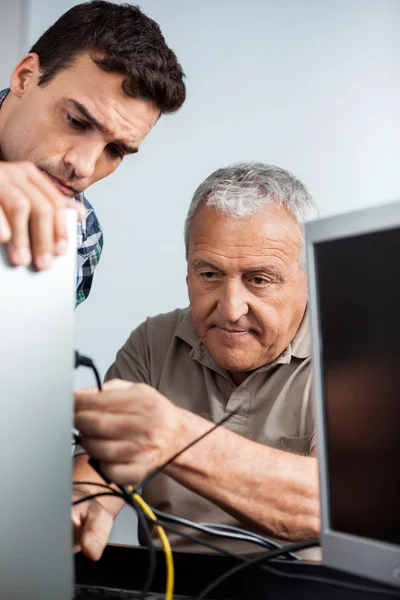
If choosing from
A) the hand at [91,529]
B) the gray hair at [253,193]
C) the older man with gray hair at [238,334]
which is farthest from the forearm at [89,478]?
the gray hair at [253,193]

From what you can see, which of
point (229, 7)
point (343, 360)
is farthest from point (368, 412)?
point (229, 7)

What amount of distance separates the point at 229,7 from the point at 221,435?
208 centimetres

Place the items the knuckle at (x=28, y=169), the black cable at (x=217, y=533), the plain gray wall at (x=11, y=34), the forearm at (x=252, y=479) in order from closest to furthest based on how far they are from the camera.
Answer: the knuckle at (x=28, y=169) → the black cable at (x=217, y=533) → the forearm at (x=252, y=479) → the plain gray wall at (x=11, y=34)

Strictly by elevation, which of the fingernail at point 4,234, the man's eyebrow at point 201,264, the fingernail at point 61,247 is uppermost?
the man's eyebrow at point 201,264

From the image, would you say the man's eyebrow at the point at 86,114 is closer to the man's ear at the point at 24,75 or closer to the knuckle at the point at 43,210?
the man's ear at the point at 24,75

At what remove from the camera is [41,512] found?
54cm

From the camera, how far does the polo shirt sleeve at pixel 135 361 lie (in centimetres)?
149

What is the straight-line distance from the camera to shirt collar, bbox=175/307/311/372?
1377 millimetres

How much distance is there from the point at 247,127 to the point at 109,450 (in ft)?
6.43

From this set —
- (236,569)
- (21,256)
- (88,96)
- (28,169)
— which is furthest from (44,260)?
(88,96)

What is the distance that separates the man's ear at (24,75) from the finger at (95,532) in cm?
101

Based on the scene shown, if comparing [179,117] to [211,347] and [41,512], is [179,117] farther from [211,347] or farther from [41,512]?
[41,512]

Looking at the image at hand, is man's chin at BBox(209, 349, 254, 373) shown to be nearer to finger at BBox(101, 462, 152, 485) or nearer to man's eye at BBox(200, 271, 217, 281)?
man's eye at BBox(200, 271, 217, 281)

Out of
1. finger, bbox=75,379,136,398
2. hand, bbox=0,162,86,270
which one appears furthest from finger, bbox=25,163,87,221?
finger, bbox=75,379,136,398
